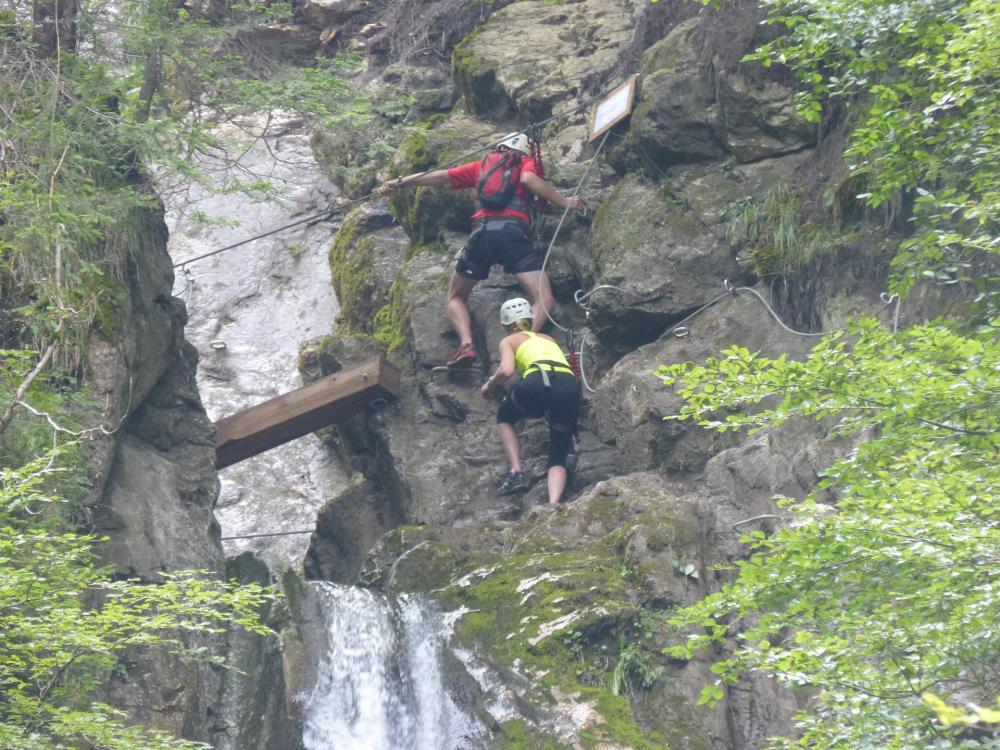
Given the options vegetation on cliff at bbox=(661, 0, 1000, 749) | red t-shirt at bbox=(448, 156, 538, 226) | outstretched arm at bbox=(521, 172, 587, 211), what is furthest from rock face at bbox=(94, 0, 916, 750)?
vegetation on cliff at bbox=(661, 0, 1000, 749)

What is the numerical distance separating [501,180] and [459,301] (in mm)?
1141

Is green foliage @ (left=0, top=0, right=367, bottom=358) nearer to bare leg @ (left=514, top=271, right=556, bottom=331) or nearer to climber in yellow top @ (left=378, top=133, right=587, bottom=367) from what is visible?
climber in yellow top @ (left=378, top=133, right=587, bottom=367)

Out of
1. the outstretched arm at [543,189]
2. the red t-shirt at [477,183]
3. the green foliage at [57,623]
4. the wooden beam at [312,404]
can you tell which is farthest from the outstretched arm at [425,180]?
the green foliage at [57,623]

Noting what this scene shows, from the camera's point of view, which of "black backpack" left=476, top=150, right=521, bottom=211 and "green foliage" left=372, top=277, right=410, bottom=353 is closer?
"black backpack" left=476, top=150, right=521, bottom=211

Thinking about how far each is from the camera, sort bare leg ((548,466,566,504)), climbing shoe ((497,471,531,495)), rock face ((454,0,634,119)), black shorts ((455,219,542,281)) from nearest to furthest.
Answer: bare leg ((548,466,566,504)), climbing shoe ((497,471,531,495)), black shorts ((455,219,542,281)), rock face ((454,0,634,119))

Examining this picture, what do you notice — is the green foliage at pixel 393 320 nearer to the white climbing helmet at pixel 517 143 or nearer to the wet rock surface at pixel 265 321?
the wet rock surface at pixel 265 321

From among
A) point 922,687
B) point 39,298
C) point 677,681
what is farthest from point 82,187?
point 922,687

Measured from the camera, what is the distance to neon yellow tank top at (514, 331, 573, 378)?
11.1 m

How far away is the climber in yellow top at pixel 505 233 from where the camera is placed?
479 inches

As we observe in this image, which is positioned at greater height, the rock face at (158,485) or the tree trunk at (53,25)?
the tree trunk at (53,25)

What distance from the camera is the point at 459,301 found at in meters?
12.5

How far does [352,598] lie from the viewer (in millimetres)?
10117

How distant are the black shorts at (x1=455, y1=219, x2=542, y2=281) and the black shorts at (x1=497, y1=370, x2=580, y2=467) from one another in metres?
1.48

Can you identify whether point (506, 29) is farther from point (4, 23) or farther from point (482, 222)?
point (4, 23)
